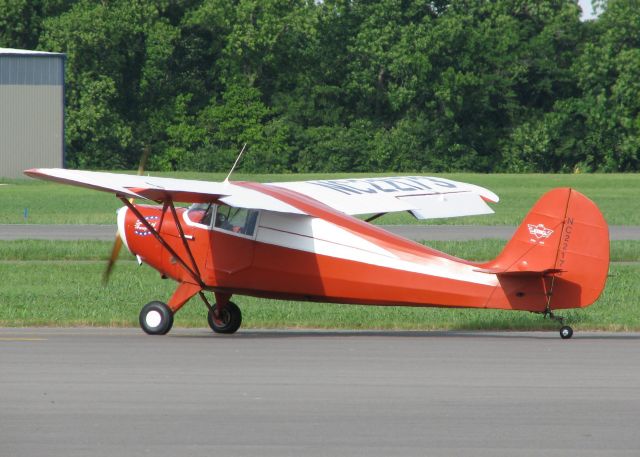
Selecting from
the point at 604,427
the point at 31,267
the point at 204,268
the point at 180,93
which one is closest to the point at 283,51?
the point at 180,93

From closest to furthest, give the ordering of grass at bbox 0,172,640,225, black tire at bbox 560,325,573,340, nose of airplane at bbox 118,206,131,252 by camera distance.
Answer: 1. black tire at bbox 560,325,573,340
2. nose of airplane at bbox 118,206,131,252
3. grass at bbox 0,172,640,225

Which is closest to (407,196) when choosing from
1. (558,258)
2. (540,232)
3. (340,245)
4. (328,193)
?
(328,193)

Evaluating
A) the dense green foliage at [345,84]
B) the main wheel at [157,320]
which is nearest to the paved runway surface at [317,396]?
the main wheel at [157,320]

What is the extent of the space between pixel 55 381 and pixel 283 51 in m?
64.2

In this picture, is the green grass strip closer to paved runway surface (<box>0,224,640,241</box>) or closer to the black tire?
the black tire

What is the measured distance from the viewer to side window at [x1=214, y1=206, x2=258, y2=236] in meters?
15.1

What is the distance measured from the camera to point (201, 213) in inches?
604

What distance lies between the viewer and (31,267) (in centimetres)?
2364

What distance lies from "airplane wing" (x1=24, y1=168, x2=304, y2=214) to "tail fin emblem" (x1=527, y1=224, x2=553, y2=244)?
2694 mm

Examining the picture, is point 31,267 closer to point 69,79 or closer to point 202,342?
point 202,342

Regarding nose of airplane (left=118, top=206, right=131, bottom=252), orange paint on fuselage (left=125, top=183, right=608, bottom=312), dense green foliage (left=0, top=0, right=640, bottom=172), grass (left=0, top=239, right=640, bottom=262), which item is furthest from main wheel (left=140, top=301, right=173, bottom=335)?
dense green foliage (left=0, top=0, right=640, bottom=172)

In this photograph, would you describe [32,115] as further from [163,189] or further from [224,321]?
[163,189]

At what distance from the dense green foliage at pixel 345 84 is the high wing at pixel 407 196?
53509 millimetres

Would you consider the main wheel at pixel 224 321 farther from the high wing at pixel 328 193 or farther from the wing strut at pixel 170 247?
the high wing at pixel 328 193
